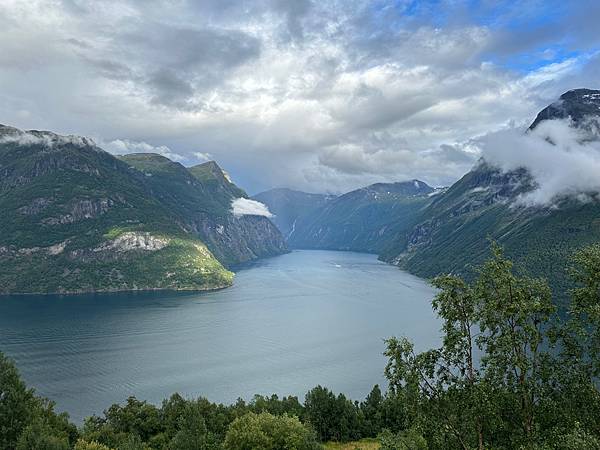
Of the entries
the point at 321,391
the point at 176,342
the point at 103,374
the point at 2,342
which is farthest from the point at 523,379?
the point at 2,342

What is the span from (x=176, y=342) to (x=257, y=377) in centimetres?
5747

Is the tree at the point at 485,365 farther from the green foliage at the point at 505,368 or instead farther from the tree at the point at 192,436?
the tree at the point at 192,436

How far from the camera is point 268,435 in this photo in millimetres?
61562

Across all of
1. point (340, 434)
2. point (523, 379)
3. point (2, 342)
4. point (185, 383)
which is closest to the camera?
point (523, 379)

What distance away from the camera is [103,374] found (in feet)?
500

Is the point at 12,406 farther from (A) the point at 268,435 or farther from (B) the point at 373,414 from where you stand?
(B) the point at 373,414

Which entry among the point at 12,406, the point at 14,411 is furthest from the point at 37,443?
the point at 12,406

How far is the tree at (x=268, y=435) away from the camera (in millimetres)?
59500

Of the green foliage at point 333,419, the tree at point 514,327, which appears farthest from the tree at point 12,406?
the tree at point 514,327

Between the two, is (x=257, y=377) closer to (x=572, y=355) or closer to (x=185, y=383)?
(x=185, y=383)

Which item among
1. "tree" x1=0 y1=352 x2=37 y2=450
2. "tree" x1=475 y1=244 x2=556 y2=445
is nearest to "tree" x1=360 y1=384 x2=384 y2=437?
"tree" x1=0 y1=352 x2=37 y2=450

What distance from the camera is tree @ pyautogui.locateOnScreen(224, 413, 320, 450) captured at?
59.5 metres

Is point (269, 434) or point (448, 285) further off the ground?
point (448, 285)

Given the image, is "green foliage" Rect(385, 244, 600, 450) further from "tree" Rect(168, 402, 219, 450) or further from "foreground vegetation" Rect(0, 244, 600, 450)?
"tree" Rect(168, 402, 219, 450)
